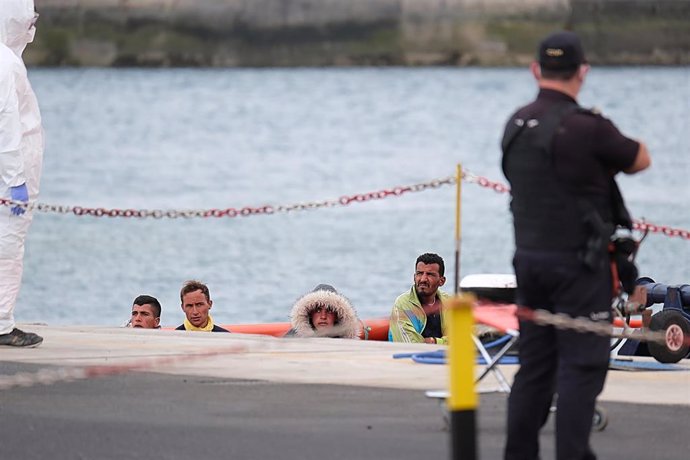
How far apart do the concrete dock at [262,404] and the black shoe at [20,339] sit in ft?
0.19

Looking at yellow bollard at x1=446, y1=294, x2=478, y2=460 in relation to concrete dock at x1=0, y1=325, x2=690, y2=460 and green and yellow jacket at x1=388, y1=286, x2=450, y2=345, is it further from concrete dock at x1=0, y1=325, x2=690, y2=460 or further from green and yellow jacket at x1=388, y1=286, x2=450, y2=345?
green and yellow jacket at x1=388, y1=286, x2=450, y2=345

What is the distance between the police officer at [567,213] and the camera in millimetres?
6508

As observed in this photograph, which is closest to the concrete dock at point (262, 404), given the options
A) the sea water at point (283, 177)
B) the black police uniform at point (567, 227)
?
the black police uniform at point (567, 227)

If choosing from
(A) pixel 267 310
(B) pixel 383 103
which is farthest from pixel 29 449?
(B) pixel 383 103

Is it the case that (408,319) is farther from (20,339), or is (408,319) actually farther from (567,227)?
(567,227)

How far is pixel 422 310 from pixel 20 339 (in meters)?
3.11

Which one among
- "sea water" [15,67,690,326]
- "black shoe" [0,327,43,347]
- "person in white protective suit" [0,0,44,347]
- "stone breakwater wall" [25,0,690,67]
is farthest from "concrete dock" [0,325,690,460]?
"stone breakwater wall" [25,0,690,67]

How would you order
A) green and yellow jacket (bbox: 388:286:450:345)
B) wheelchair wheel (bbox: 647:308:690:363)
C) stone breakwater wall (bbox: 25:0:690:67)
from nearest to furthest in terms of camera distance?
wheelchair wheel (bbox: 647:308:690:363) → green and yellow jacket (bbox: 388:286:450:345) → stone breakwater wall (bbox: 25:0:690:67)

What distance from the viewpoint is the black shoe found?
9.69 meters

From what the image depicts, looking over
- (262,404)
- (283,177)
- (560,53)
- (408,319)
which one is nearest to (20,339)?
(262,404)

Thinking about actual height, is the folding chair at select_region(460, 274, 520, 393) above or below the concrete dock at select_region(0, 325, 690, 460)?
above

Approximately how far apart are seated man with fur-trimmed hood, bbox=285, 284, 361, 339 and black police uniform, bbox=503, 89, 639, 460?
4540mm

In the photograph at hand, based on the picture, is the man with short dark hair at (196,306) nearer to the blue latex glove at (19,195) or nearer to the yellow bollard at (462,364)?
the blue latex glove at (19,195)

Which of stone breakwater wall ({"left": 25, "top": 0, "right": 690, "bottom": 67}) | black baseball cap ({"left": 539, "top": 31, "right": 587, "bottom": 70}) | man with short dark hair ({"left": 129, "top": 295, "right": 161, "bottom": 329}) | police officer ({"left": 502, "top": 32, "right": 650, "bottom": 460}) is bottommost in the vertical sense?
man with short dark hair ({"left": 129, "top": 295, "right": 161, "bottom": 329})
